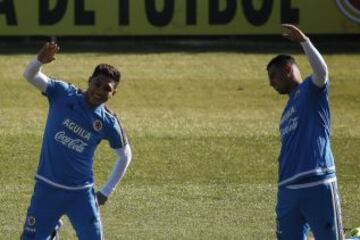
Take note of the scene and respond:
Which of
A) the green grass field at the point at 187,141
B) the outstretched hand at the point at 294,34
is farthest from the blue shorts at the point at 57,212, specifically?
the green grass field at the point at 187,141

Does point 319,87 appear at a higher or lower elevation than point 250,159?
higher

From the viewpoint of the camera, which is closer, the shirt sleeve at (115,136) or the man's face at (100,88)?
the man's face at (100,88)

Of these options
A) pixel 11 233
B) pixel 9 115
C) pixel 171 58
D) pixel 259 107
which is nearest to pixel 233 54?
pixel 171 58

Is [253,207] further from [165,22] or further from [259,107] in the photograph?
[165,22]

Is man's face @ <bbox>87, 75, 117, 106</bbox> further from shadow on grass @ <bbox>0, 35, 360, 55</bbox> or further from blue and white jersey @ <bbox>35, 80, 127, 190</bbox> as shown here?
shadow on grass @ <bbox>0, 35, 360, 55</bbox>

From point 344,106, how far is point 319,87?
438 inches

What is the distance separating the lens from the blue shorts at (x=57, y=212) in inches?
389

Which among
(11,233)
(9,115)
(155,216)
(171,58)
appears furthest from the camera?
(171,58)

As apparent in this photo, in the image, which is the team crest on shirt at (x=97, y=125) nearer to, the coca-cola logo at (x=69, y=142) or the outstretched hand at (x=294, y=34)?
the coca-cola logo at (x=69, y=142)

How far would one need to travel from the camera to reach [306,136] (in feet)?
32.0

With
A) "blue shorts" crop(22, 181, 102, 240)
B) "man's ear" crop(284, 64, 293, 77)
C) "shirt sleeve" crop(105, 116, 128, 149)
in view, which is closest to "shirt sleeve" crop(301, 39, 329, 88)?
"man's ear" crop(284, 64, 293, 77)

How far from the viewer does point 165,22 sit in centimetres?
2525

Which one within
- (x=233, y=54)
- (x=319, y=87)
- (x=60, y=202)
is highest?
(x=319, y=87)

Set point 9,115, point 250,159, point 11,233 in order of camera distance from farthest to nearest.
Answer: point 9,115 → point 250,159 → point 11,233
